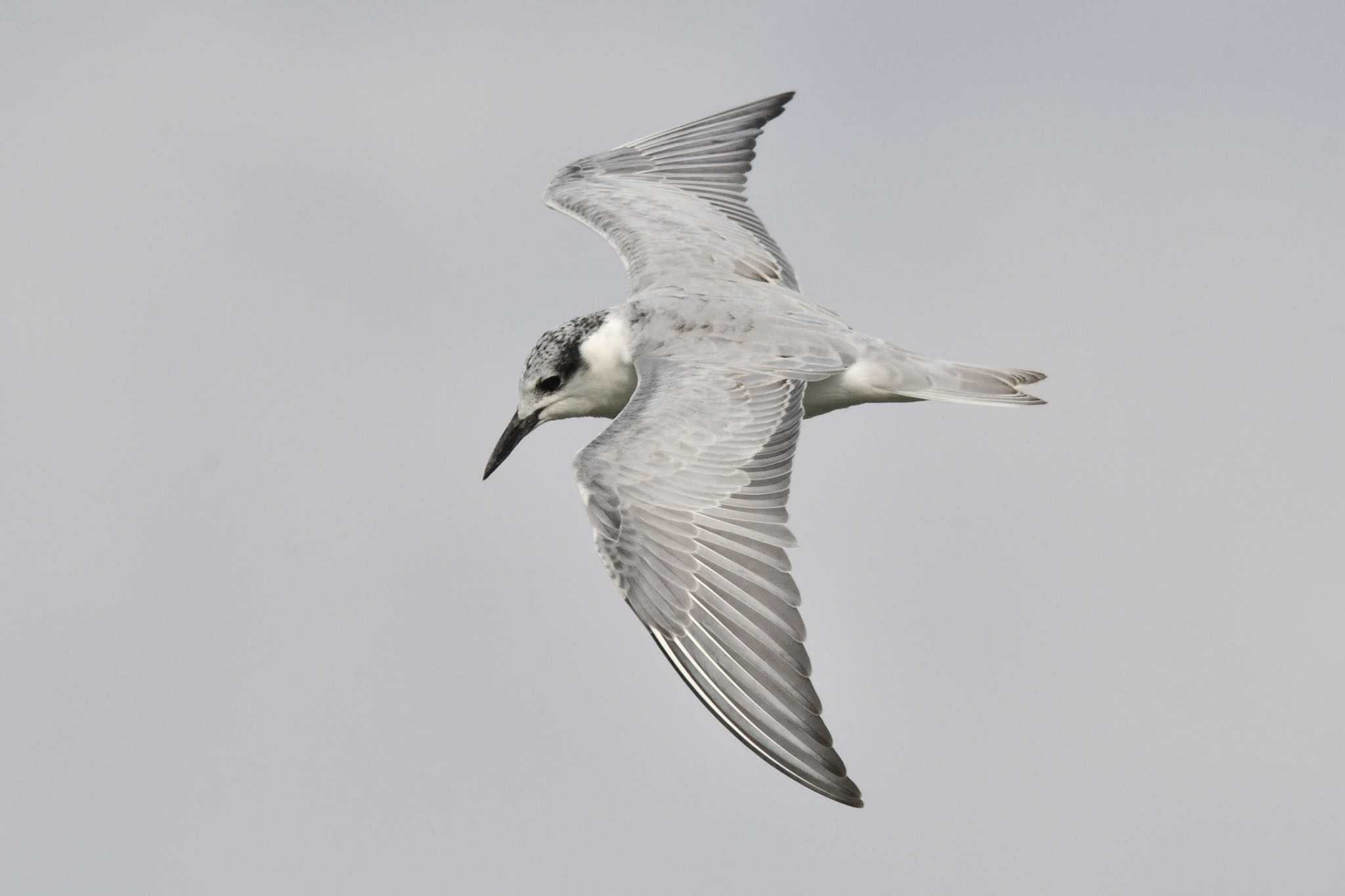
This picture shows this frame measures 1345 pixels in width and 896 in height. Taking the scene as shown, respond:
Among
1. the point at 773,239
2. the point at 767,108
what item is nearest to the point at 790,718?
the point at 773,239

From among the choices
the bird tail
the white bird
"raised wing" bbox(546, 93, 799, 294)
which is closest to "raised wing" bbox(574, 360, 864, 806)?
the white bird

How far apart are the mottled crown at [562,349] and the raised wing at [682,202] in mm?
1174

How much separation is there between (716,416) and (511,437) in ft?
7.88

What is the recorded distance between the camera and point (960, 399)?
12.3 m

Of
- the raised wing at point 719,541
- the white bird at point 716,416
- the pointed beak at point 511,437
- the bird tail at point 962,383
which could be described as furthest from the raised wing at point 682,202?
the raised wing at point 719,541

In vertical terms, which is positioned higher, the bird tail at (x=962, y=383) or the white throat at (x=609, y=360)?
the bird tail at (x=962, y=383)

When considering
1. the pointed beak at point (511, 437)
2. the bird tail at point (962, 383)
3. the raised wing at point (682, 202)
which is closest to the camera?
the bird tail at point (962, 383)

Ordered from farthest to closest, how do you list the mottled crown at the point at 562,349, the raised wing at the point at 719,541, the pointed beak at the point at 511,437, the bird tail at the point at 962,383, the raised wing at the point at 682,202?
1. the raised wing at the point at 682,202
2. the pointed beak at the point at 511,437
3. the mottled crown at the point at 562,349
4. the bird tail at the point at 962,383
5. the raised wing at the point at 719,541

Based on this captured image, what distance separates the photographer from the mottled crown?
40.7 feet

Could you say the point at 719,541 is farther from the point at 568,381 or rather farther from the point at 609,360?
the point at 568,381

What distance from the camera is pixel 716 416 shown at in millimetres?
11047

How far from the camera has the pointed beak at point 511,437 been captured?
42.1 ft

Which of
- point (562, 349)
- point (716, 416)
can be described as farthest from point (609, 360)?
point (716, 416)

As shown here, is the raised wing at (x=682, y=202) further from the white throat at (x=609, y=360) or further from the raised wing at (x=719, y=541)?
the raised wing at (x=719, y=541)
